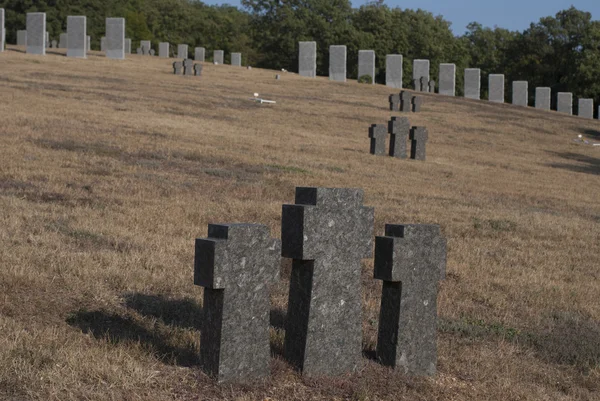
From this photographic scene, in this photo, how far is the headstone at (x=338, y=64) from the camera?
181ft

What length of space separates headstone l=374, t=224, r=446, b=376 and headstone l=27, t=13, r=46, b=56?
4268 centimetres

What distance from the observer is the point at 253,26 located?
93.1m

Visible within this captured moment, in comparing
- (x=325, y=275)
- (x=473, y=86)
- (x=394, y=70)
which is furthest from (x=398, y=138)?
(x=473, y=86)

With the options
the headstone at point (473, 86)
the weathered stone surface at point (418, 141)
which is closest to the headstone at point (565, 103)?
the headstone at point (473, 86)

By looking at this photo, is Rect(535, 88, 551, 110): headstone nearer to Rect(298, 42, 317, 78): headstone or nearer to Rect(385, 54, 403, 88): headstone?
Rect(385, 54, 403, 88): headstone

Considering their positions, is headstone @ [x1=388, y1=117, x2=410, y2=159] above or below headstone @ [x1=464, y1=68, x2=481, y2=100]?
below

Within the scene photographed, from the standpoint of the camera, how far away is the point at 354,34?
84.9m

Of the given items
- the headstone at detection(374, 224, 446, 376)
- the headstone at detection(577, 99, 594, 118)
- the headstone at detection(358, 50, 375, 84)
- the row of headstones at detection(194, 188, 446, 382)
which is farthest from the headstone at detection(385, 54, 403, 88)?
the row of headstones at detection(194, 188, 446, 382)

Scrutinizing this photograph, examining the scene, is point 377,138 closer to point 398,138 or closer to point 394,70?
point 398,138

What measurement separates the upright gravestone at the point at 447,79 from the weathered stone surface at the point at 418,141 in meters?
33.9

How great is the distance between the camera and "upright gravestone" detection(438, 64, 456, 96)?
195ft

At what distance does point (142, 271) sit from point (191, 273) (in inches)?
19.4

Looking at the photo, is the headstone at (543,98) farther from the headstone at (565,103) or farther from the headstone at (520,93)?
the headstone at (565,103)

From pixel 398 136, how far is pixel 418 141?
2.04 feet
